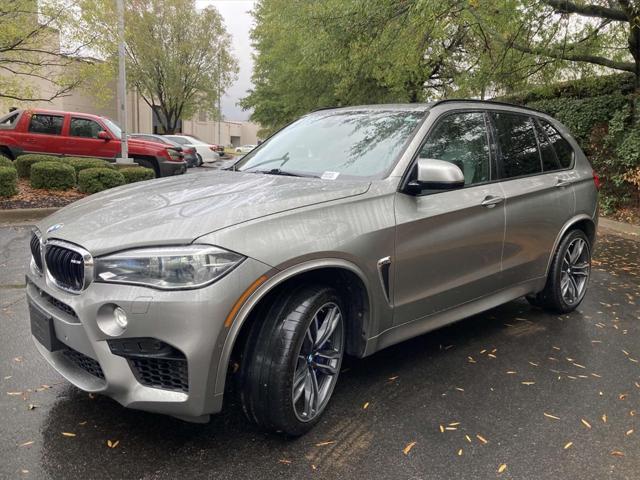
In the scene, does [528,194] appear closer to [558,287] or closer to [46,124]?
[558,287]

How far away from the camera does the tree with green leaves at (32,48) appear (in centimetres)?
1031

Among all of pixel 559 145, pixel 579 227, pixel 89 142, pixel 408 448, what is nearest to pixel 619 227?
pixel 579 227

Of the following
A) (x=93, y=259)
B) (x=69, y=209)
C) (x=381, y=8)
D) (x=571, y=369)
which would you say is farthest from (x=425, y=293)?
(x=381, y=8)

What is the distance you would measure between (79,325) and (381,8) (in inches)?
351

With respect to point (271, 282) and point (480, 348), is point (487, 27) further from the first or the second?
point (271, 282)

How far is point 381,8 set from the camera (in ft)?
31.9

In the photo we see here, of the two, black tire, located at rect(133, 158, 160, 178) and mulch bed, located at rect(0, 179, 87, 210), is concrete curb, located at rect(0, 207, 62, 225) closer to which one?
mulch bed, located at rect(0, 179, 87, 210)

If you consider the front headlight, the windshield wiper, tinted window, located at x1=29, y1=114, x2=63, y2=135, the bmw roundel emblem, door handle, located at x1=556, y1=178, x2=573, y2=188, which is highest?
tinted window, located at x1=29, y1=114, x2=63, y2=135

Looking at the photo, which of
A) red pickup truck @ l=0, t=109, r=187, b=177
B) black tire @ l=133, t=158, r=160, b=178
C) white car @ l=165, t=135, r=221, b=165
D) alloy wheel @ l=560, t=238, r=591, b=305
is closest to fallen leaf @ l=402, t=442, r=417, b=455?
alloy wheel @ l=560, t=238, r=591, b=305

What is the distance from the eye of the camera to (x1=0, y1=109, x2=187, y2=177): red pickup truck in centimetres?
1305

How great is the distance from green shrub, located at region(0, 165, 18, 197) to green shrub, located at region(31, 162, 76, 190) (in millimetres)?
686

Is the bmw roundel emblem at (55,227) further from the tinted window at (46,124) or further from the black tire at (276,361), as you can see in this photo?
the tinted window at (46,124)

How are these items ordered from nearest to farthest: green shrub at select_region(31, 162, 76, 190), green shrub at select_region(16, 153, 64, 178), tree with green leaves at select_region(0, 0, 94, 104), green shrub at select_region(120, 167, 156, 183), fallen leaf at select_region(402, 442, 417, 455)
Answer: fallen leaf at select_region(402, 442, 417, 455)
tree with green leaves at select_region(0, 0, 94, 104)
green shrub at select_region(31, 162, 76, 190)
green shrub at select_region(120, 167, 156, 183)
green shrub at select_region(16, 153, 64, 178)

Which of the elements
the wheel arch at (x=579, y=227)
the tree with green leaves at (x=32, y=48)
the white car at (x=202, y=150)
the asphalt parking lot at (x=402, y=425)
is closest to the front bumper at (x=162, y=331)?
the asphalt parking lot at (x=402, y=425)
